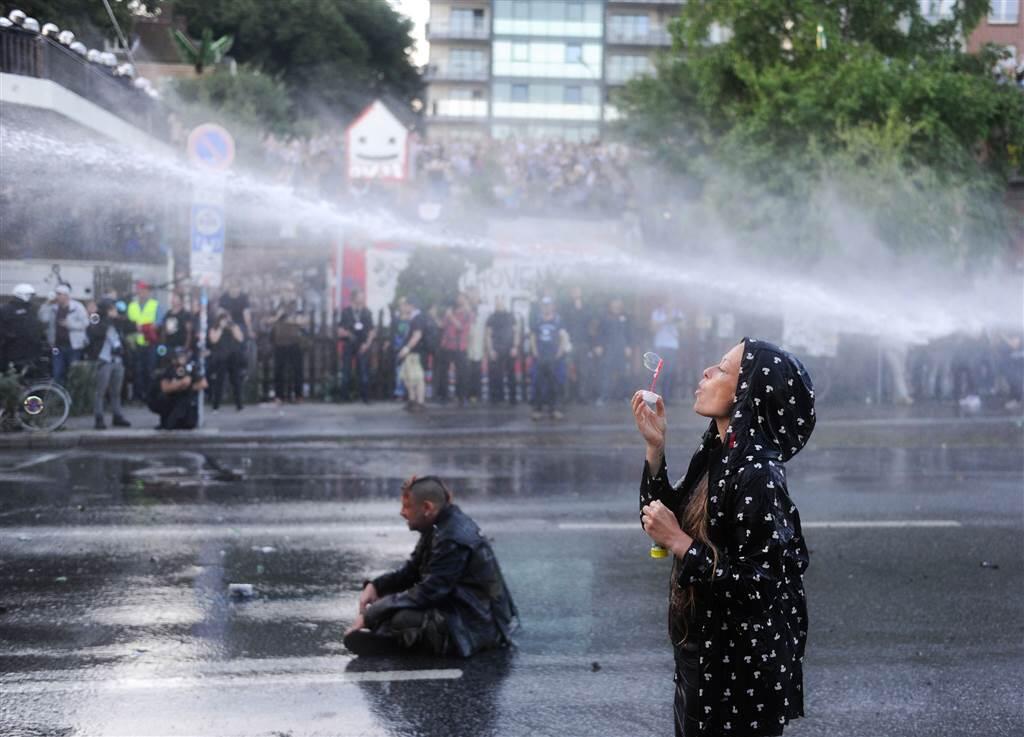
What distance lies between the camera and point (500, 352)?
2125 centimetres

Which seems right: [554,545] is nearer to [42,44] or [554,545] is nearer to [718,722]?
[718,722]

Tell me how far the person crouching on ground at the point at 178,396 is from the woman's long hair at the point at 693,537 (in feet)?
44.5

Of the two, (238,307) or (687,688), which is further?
(238,307)

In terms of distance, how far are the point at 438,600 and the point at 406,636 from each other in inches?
10.4

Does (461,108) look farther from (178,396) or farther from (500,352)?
(178,396)

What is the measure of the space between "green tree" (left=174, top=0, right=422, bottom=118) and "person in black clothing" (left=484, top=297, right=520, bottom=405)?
34.1 metres

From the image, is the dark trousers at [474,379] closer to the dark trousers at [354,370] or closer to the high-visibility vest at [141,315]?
the dark trousers at [354,370]

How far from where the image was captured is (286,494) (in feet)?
39.9

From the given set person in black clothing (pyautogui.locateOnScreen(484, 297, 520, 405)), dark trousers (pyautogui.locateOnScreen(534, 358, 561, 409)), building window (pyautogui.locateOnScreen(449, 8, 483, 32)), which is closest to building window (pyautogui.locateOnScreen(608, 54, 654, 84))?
building window (pyautogui.locateOnScreen(449, 8, 483, 32))

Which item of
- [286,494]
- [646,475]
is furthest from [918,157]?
[646,475]

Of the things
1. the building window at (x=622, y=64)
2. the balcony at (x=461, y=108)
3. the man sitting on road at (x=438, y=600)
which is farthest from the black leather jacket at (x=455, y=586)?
the balcony at (x=461, y=108)

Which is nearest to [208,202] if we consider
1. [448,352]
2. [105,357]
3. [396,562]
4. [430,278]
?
[105,357]

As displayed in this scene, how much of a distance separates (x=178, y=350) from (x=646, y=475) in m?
13.8

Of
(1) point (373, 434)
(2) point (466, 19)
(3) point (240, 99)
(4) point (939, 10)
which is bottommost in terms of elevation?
(1) point (373, 434)
